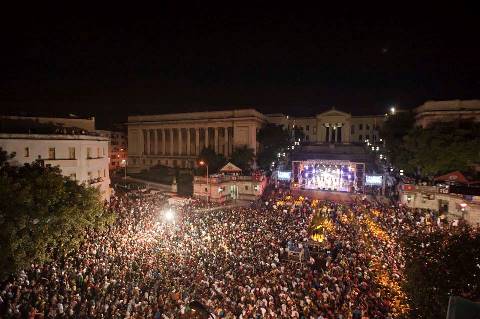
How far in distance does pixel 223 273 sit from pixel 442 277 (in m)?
9.82

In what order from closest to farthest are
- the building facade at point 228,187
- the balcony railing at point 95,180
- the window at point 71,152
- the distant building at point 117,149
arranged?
1. the window at point 71,152
2. the balcony railing at point 95,180
3. the building facade at point 228,187
4. the distant building at point 117,149

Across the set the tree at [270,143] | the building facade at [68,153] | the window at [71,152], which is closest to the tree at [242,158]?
the tree at [270,143]

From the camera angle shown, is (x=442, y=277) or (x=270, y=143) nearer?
(x=442, y=277)

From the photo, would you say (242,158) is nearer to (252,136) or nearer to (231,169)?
(231,169)

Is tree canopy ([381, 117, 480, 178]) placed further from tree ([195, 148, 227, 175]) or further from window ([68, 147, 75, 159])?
window ([68, 147, 75, 159])

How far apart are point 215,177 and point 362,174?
20.6 meters

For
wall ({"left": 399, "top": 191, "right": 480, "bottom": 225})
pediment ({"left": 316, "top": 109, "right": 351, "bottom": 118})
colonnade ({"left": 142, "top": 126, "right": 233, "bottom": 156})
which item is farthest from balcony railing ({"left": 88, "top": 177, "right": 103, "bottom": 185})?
pediment ({"left": 316, "top": 109, "right": 351, "bottom": 118})

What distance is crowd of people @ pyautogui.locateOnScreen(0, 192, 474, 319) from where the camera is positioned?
13.2m

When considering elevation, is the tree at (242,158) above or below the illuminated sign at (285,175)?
above

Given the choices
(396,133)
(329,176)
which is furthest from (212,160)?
(396,133)

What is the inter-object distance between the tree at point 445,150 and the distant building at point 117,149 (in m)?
63.7

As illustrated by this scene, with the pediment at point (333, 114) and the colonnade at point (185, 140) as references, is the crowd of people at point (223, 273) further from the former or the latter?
the pediment at point (333, 114)

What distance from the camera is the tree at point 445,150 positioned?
1260 inches

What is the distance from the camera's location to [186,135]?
236ft
